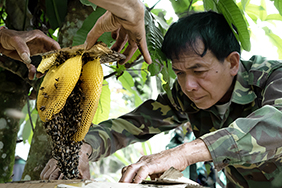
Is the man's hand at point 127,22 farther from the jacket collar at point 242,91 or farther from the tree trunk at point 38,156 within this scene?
the jacket collar at point 242,91

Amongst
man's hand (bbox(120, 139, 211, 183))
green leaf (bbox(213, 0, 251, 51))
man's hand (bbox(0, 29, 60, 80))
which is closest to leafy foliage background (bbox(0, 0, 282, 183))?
green leaf (bbox(213, 0, 251, 51))

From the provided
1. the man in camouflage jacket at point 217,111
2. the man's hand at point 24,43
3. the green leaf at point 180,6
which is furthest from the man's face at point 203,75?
the man's hand at point 24,43

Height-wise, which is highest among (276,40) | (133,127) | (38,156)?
(276,40)

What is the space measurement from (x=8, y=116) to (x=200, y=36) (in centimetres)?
85

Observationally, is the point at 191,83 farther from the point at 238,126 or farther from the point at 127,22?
the point at 127,22

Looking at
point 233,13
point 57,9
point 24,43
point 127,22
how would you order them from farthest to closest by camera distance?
point 57,9 → point 233,13 → point 24,43 → point 127,22

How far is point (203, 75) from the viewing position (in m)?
1.14

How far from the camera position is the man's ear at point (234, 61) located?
1194 mm

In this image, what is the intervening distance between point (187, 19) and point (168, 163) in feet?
2.28

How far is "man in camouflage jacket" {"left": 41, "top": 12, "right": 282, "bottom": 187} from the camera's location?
0.84 meters

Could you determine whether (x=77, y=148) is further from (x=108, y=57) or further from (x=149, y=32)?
(x=149, y=32)

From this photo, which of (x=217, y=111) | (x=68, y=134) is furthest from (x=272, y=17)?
(x=68, y=134)

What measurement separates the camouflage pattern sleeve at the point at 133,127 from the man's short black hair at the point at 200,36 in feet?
1.28

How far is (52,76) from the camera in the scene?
75 centimetres
